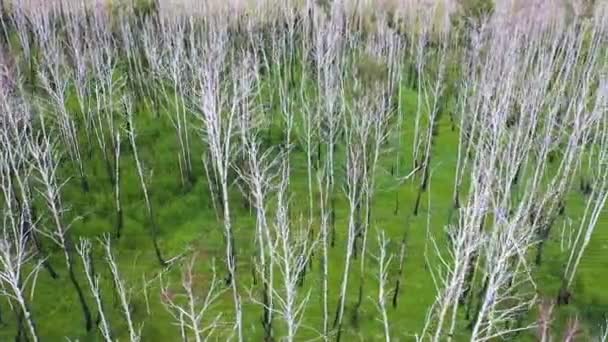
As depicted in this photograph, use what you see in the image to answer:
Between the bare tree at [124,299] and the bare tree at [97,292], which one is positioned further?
the bare tree at [97,292]

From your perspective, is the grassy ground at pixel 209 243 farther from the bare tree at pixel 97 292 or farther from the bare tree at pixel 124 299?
the bare tree at pixel 97 292

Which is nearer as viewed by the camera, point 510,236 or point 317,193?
point 510,236

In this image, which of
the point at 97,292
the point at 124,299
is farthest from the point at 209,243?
the point at 124,299

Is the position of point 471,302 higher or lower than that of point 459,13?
lower

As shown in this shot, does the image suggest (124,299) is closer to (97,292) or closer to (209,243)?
(97,292)

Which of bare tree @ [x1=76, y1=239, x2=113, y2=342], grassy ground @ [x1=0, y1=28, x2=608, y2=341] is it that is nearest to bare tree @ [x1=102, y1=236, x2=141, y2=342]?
grassy ground @ [x1=0, y1=28, x2=608, y2=341]

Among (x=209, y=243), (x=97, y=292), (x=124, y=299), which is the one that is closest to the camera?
(x=124, y=299)

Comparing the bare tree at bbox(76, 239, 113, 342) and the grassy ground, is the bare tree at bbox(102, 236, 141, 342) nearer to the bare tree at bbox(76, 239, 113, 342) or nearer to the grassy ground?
the grassy ground

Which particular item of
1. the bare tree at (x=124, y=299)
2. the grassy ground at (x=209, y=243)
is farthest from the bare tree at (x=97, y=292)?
the grassy ground at (x=209, y=243)

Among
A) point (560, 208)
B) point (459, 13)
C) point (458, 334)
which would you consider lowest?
point (458, 334)

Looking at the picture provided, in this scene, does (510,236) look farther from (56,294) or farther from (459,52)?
(459,52)

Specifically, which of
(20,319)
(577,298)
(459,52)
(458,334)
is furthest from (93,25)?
(577,298)
